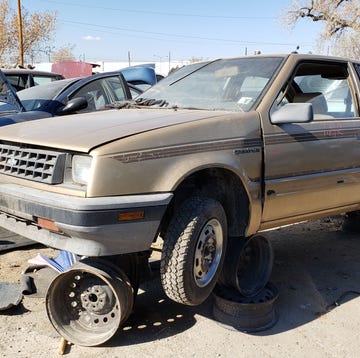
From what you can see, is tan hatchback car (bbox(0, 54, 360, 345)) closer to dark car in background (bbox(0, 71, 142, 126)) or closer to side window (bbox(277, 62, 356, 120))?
side window (bbox(277, 62, 356, 120))

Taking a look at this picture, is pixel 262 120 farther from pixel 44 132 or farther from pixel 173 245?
pixel 44 132

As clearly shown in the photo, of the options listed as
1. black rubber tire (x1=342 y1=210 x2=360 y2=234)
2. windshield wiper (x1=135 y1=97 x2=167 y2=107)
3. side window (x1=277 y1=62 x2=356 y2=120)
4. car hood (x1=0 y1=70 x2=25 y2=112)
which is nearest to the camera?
windshield wiper (x1=135 y1=97 x2=167 y2=107)

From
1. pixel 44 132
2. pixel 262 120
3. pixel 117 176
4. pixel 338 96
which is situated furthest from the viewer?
pixel 338 96

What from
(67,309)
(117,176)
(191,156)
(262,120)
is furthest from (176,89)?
(67,309)

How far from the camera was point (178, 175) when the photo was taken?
291 centimetres

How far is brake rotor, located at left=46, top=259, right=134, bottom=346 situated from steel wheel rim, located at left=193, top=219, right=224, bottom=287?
1.53 feet

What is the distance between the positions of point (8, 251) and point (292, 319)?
8.97 ft

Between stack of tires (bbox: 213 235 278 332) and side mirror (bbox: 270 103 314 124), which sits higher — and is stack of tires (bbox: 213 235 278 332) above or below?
below

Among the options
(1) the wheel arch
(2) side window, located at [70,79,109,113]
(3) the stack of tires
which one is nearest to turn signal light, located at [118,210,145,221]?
(1) the wheel arch

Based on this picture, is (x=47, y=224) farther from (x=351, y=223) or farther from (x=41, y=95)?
(x=351, y=223)

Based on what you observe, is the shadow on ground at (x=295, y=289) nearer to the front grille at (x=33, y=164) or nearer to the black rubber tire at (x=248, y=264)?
the black rubber tire at (x=248, y=264)

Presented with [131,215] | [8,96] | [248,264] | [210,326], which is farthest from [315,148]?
[8,96]

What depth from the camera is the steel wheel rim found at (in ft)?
10.2

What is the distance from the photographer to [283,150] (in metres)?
3.58
